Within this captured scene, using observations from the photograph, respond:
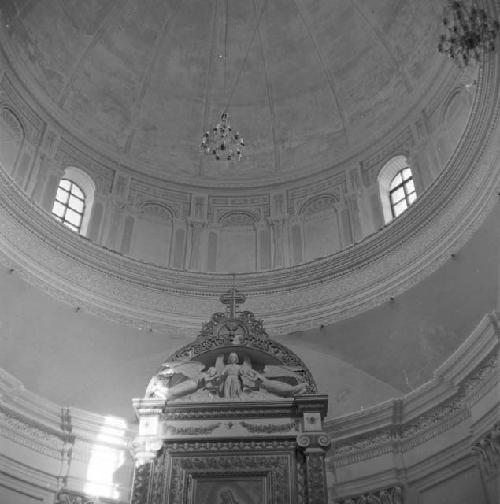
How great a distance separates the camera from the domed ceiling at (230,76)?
809 inches

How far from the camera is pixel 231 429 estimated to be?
11.0 metres

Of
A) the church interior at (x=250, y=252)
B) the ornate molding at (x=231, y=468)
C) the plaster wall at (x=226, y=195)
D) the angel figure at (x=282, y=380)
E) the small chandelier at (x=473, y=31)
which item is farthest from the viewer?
the plaster wall at (x=226, y=195)

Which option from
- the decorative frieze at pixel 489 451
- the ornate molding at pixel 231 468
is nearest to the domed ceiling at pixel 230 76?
the decorative frieze at pixel 489 451

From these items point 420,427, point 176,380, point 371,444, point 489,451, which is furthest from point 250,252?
point 489,451

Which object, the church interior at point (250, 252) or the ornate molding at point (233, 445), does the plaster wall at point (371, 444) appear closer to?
the church interior at point (250, 252)

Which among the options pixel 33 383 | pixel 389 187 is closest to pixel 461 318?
pixel 389 187

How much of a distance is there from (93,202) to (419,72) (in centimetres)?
896

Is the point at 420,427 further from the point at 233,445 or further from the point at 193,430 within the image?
the point at 193,430

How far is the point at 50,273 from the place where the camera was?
1684 centimetres

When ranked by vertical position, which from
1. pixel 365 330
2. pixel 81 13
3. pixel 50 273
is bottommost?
pixel 365 330

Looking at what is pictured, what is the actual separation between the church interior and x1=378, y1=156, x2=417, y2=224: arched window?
55mm

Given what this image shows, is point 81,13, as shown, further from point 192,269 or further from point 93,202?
point 192,269

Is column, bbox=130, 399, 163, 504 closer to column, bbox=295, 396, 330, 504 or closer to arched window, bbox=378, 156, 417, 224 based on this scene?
column, bbox=295, 396, 330, 504

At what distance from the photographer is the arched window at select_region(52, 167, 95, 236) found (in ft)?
61.9
